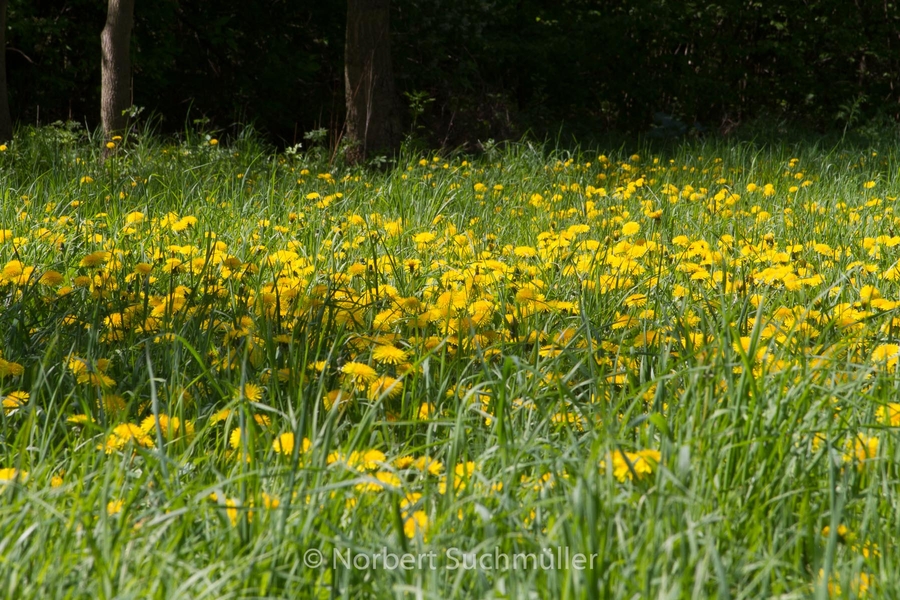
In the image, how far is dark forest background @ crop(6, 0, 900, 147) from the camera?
9898mm

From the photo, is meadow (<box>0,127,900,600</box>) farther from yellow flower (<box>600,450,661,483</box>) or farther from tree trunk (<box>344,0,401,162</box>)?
tree trunk (<box>344,0,401,162</box>)

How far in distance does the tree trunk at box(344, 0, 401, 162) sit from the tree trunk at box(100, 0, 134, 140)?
1646 millimetres

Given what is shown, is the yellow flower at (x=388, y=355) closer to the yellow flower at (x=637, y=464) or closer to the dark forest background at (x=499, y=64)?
the yellow flower at (x=637, y=464)

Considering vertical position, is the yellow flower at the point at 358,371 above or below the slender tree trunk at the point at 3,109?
below

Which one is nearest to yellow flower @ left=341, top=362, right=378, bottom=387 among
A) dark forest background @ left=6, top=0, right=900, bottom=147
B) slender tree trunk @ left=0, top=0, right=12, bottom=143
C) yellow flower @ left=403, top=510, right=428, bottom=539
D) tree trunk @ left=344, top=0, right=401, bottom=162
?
yellow flower @ left=403, top=510, right=428, bottom=539

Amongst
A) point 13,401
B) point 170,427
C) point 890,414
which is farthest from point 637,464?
point 13,401

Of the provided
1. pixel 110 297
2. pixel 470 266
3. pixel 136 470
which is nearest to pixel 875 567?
pixel 136 470

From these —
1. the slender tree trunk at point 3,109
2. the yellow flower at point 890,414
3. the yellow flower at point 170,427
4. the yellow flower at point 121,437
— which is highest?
the slender tree trunk at point 3,109

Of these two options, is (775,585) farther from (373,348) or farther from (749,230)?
(749,230)

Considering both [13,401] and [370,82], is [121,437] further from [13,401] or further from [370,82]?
[370,82]

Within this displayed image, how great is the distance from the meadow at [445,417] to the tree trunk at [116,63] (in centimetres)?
323

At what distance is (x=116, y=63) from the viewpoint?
693 centimetres

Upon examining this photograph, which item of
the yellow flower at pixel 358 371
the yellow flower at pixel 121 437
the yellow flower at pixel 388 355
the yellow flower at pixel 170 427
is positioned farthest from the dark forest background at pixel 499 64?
the yellow flower at pixel 121 437

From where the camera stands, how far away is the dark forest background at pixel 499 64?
9.90m
